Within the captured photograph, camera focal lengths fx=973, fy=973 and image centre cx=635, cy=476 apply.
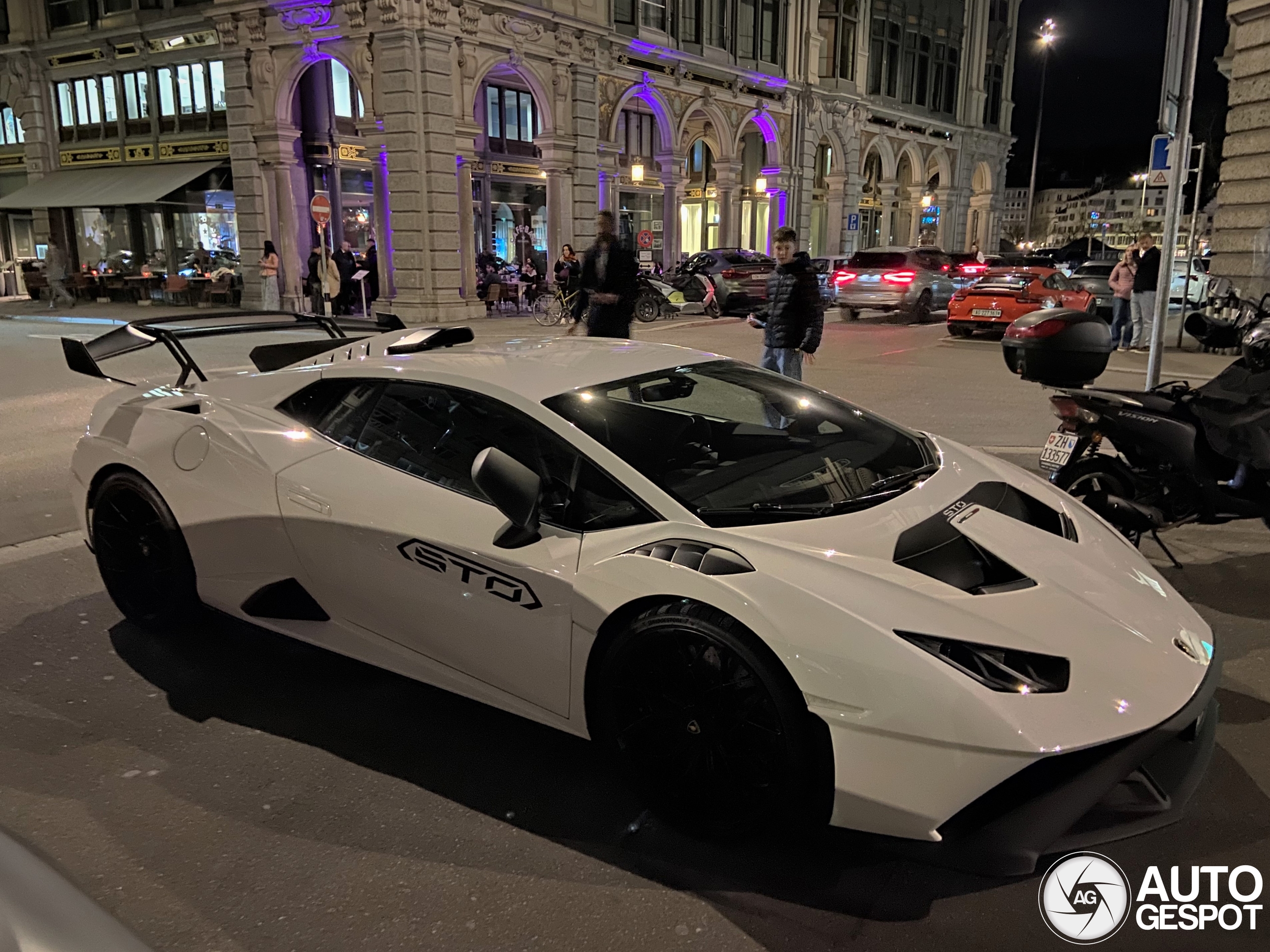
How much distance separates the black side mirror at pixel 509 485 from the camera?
9.36 ft

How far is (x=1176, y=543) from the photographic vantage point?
5758 mm

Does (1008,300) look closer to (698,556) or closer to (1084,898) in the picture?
(1084,898)

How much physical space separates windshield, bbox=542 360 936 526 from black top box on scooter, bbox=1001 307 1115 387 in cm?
201

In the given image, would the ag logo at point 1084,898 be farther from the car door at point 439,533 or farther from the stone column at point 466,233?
the stone column at point 466,233

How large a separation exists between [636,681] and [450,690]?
0.76 metres

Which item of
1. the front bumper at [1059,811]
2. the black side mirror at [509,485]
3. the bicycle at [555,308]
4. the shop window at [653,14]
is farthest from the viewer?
the shop window at [653,14]

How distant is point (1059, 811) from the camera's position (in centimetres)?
233

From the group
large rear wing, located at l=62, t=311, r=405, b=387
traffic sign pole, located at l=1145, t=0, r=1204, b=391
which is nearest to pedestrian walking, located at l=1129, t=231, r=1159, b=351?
traffic sign pole, located at l=1145, t=0, r=1204, b=391

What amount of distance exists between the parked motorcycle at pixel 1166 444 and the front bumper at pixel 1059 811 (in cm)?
279

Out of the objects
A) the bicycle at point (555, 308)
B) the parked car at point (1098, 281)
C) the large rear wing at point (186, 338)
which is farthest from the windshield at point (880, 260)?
the large rear wing at point (186, 338)

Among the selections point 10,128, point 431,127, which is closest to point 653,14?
point 431,127

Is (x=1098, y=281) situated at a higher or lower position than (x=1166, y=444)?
higher

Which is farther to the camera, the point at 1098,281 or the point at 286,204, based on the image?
the point at 286,204

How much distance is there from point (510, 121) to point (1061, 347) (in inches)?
1085
